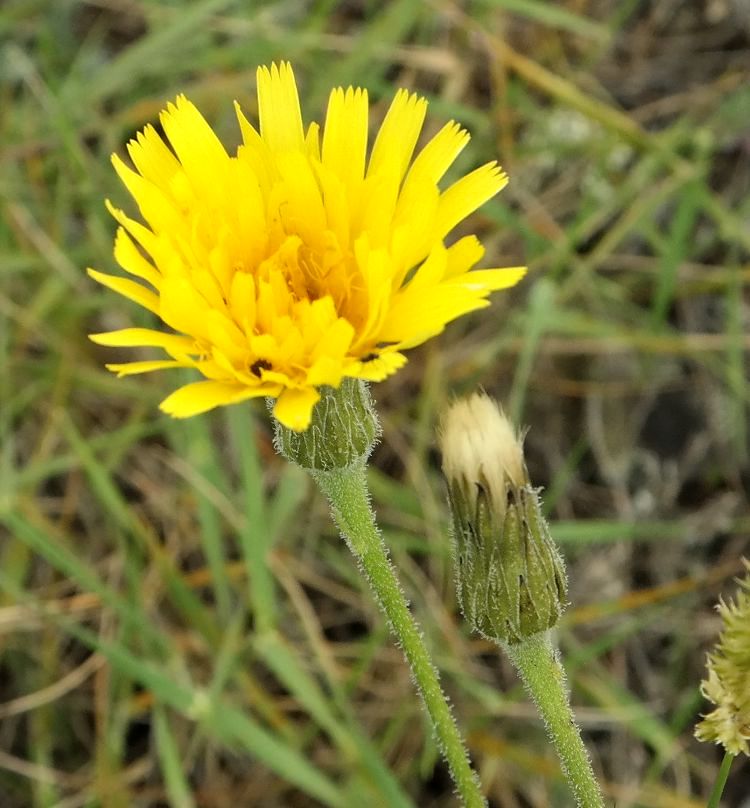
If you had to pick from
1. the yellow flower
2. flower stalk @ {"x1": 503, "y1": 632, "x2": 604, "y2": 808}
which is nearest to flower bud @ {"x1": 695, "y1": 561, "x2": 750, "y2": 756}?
flower stalk @ {"x1": 503, "y1": 632, "x2": 604, "y2": 808}

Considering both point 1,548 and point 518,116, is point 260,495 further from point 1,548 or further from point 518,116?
point 518,116

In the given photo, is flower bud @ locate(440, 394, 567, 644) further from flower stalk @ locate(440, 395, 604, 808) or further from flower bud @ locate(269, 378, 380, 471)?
flower bud @ locate(269, 378, 380, 471)

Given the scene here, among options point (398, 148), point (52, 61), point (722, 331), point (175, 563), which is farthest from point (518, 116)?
point (398, 148)

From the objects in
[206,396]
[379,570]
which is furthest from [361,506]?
[206,396]

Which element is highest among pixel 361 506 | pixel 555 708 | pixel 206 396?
pixel 206 396

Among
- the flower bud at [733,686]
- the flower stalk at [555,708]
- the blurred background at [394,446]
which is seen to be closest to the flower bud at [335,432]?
the flower stalk at [555,708]

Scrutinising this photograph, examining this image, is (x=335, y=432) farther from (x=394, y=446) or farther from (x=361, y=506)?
(x=394, y=446)
